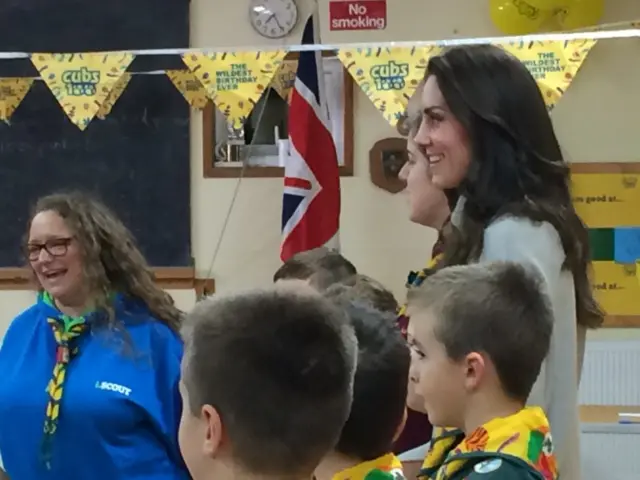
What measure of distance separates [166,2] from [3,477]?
8.32 ft

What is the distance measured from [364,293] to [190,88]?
2.75 metres

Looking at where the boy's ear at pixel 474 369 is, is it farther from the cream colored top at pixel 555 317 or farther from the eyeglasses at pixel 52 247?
the eyeglasses at pixel 52 247

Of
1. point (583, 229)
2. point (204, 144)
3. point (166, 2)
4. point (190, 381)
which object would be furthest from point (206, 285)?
point (190, 381)

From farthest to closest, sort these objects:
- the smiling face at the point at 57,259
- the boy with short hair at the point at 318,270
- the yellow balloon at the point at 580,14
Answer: the yellow balloon at the point at 580,14 < the smiling face at the point at 57,259 < the boy with short hair at the point at 318,270

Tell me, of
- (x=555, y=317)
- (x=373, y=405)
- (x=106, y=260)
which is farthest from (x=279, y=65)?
(x=373, y=405)

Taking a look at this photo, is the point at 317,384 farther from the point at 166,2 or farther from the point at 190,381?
the point at 166,2

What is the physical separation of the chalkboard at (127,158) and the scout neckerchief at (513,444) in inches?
122

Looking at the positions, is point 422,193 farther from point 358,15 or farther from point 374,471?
point 358,15

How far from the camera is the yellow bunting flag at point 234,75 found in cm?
312

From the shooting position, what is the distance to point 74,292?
2.30m

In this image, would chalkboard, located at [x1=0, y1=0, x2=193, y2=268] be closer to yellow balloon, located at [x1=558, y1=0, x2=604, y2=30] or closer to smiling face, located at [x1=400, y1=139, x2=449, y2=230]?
yellow balloon, located at [x1=558, y1=0, x2=604, y2=30]

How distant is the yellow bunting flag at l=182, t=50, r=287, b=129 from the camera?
10.2 ft

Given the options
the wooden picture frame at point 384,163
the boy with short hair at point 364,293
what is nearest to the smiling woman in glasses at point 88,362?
the boy with short hair at point 364,293

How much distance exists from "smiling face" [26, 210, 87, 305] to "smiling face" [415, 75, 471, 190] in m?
1.11
